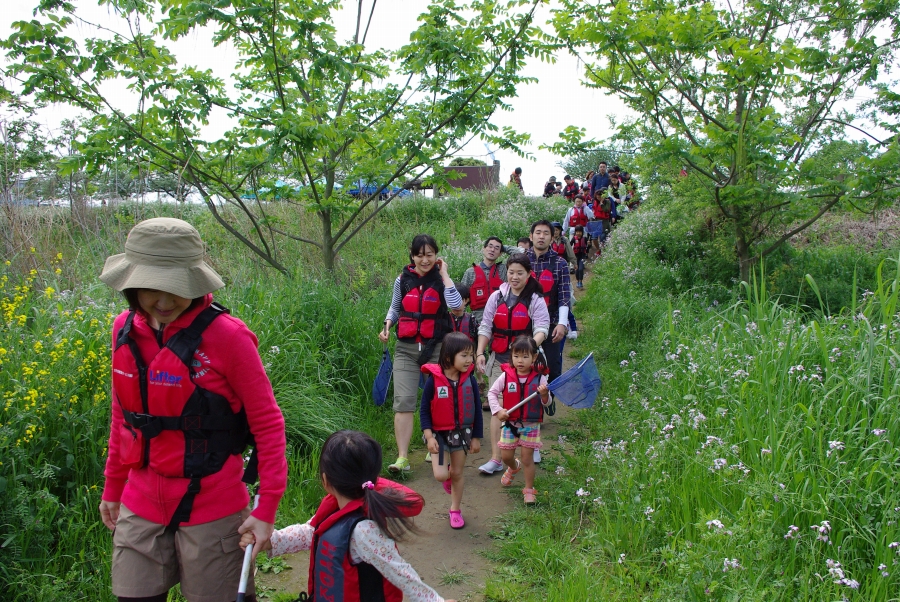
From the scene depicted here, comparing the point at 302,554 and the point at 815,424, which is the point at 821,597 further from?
the point at 302,554

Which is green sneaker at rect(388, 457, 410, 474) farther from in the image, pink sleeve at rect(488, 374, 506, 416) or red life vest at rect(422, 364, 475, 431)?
pink sleeve at rect(488, 374, 506, 416)

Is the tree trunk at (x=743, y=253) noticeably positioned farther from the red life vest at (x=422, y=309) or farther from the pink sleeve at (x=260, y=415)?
the pink sleeve at (x=260, y=415)

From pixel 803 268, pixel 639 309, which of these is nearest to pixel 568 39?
pixel 639 309

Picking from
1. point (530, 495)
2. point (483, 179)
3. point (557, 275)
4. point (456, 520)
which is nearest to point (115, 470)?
point (456, 520)

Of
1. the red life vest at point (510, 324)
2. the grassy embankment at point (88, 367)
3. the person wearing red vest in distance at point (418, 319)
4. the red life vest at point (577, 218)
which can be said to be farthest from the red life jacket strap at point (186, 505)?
the red life vest at point (577, 218)

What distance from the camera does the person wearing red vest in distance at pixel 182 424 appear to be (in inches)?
91.5

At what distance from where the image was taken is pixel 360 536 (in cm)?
233

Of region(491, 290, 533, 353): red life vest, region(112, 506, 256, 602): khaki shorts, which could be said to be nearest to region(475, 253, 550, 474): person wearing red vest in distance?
region(491, 290, 533, 353): red life vest

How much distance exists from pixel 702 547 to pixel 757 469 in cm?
69

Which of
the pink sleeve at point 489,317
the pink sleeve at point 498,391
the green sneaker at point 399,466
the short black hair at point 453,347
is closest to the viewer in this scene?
the short black hair at point 453,347

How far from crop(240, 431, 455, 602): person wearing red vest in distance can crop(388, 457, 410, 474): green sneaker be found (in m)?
2.82

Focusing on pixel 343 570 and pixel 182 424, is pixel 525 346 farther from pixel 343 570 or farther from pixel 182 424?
pixel 182 424

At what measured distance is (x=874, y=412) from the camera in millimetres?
3869

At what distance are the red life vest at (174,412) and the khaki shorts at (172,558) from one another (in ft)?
0.23
